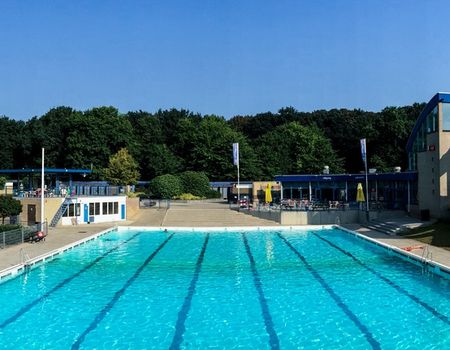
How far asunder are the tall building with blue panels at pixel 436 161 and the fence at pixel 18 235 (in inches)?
959

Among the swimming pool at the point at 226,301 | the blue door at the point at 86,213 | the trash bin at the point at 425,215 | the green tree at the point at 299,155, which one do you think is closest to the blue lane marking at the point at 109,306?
the swimming pool at the point at 226,301

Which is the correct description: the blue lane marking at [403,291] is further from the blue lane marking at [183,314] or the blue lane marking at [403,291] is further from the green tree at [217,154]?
the green tree at [217,154]

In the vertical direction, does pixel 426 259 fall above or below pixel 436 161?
below

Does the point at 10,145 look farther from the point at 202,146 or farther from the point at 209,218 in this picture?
the point at 209,218

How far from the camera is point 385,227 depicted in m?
30.5

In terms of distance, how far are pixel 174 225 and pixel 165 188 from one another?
17811 millimetres

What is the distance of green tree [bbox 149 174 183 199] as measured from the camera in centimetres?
5303

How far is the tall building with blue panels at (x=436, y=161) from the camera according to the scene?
93.5 ft

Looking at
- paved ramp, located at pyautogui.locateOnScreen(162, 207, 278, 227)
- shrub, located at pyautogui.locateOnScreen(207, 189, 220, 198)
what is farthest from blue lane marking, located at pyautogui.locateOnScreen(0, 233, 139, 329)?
shrub, located at pyautogui.locateOnScreen(207, 189, 220, 198)

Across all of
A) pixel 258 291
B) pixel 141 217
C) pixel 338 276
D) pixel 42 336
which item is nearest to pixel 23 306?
pixel 42 336

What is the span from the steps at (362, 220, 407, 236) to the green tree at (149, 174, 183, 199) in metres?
25.6

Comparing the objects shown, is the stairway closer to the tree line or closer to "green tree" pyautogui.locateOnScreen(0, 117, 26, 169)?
the tree line

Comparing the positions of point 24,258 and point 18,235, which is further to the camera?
point 18,235

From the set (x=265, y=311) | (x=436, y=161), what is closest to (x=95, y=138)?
(x=436, y=161)
